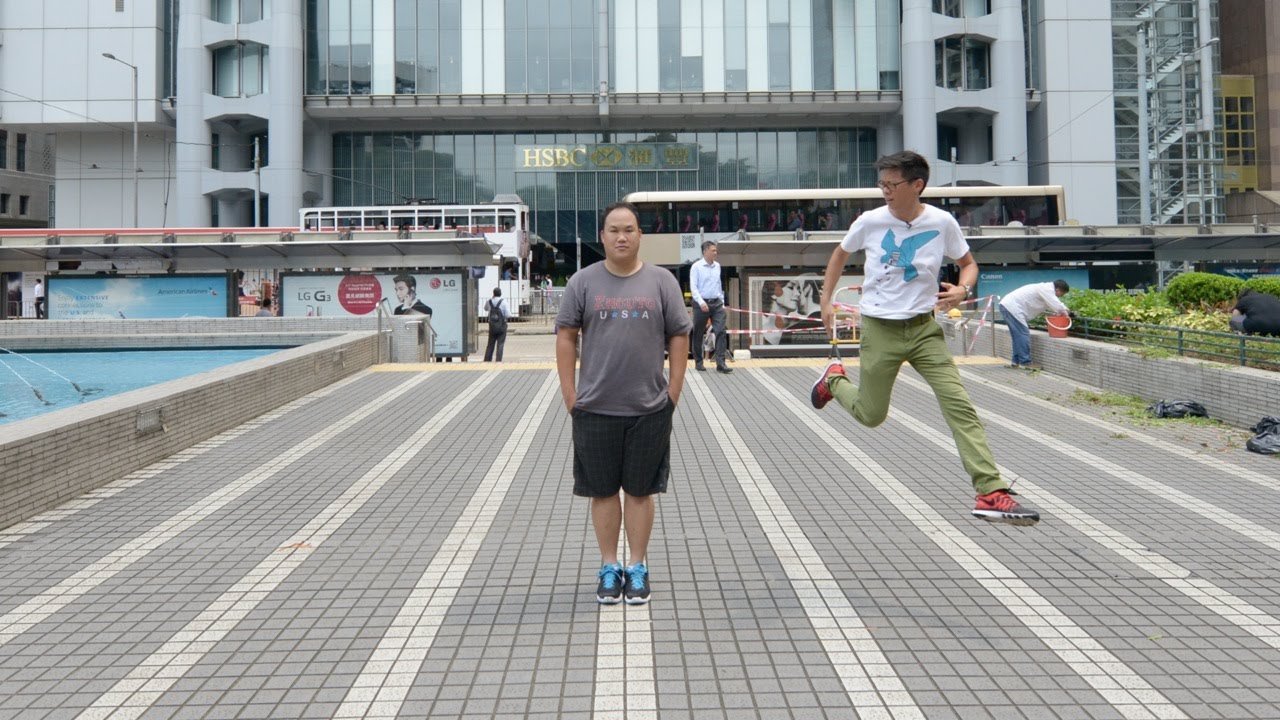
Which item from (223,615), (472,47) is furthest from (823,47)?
(223,615)

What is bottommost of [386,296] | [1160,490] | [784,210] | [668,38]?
[1160,490]

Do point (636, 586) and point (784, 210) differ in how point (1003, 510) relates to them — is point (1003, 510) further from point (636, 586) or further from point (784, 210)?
point (784, 210)

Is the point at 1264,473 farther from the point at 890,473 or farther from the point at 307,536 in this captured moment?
the point at 307,536

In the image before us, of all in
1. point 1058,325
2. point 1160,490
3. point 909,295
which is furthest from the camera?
point 1058,325

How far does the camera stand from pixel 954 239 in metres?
5.66

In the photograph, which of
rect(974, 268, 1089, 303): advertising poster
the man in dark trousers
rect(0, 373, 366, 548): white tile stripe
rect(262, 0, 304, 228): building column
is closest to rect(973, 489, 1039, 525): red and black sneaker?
rect(0, 373, 366, 548): white tile stripe

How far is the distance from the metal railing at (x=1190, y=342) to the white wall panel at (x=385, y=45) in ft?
135

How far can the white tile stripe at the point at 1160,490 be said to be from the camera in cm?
602

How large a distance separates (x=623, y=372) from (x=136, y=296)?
25416 mm

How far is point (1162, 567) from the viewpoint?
5.27m

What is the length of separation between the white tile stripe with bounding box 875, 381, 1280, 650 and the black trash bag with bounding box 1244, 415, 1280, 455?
236 centimetres

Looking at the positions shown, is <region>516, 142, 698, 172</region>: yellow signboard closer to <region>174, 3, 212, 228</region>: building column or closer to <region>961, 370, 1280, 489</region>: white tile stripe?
<region>174, 3, 212, 228</region>: building column

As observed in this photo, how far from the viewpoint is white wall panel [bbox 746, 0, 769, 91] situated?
49.8 meters

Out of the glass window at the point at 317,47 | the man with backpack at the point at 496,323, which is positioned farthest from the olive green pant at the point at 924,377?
the glass window at the point at 317,47
